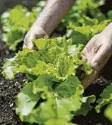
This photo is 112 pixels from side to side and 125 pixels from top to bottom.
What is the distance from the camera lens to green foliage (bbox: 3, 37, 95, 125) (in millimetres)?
2176

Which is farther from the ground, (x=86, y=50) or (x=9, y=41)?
(x=9, y=41)

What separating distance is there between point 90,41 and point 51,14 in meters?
0.47

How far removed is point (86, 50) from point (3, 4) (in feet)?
6.66

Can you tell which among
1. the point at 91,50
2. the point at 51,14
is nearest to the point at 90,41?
the point at 91,50

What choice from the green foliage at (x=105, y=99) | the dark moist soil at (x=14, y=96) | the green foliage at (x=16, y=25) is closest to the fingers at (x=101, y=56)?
the green foliage at (x=105, y=99)

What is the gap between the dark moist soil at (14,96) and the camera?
7.91 feet

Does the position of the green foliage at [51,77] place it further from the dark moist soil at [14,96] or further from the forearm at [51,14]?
the forearm at [51,14]

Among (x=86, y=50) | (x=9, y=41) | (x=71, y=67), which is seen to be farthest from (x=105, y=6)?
(x=71, y=67)

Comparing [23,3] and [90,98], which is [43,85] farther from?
[23,3]

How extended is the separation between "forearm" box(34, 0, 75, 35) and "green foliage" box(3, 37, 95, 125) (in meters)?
0.25

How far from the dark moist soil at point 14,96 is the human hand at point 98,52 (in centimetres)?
20

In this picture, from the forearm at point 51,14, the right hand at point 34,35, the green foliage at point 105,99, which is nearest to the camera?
the green foliage at point 105,99

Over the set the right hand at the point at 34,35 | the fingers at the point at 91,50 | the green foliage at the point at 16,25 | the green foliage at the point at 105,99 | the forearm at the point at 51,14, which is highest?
the green foliage at the point at 16,25

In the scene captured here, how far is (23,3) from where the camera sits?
432 centimetres
